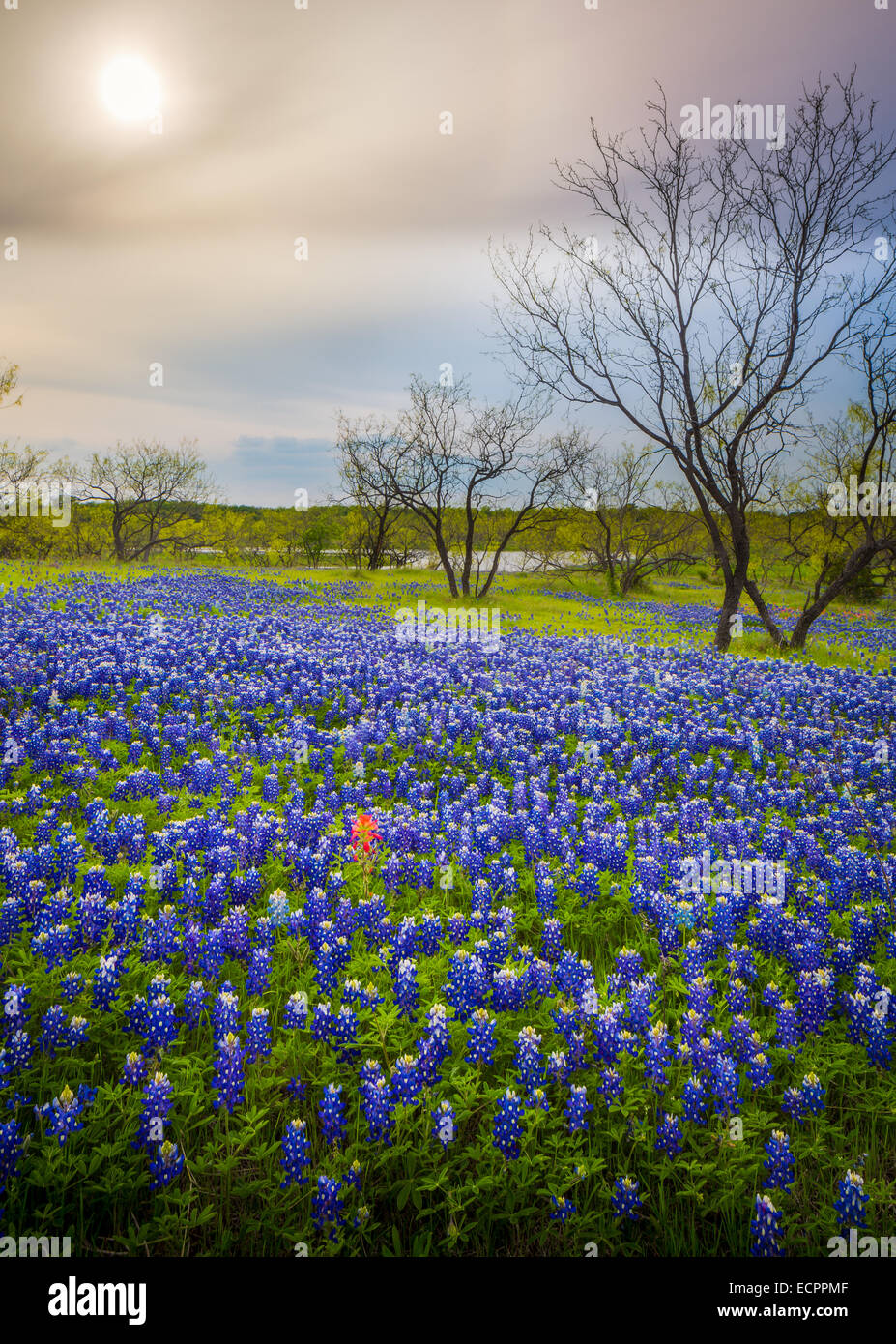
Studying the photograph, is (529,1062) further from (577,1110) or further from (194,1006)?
(194,1006)

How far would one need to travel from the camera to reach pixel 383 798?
22.0 feet

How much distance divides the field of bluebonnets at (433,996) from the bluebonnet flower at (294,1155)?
13mm

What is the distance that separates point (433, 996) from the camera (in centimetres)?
364

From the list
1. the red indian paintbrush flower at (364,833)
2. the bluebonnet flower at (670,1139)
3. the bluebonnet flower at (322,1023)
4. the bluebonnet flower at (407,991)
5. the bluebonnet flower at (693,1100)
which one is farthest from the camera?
the red indian paintbrush flower at (364,833)

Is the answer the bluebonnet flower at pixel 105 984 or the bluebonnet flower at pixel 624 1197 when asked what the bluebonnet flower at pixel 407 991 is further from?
the bluebonnet flower at pixel 105 984

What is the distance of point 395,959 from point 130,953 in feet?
5.40

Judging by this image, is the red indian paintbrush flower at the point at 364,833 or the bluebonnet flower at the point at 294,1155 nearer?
the bluebonnet flower at the point at 294,1155

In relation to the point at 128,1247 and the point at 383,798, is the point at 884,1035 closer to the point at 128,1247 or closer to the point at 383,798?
the point at 128,1247

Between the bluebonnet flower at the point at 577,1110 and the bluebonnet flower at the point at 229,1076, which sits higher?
the bluebonnet flower at the point at 229,1076

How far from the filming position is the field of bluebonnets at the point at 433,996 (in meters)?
2.52

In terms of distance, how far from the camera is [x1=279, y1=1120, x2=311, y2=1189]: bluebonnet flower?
248 centimetres

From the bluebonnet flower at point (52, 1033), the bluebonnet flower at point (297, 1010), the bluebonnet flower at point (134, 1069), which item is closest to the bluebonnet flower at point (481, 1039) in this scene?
the bluebonnet flower at point (297, 1010)

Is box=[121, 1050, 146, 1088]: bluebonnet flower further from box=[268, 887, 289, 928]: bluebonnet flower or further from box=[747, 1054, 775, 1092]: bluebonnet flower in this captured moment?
box=[747, 1054, 775, 1092]: bluebonnet flower

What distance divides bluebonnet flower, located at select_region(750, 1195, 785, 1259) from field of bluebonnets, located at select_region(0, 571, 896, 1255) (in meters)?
0.01
